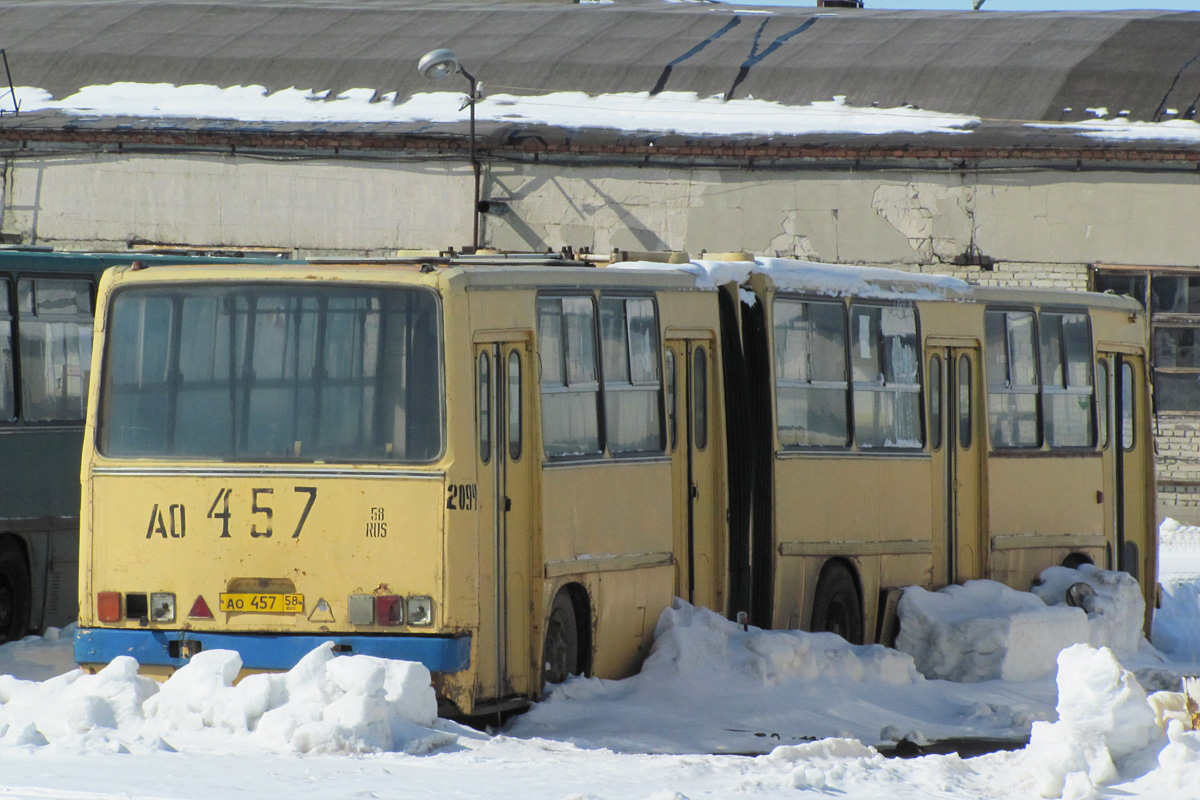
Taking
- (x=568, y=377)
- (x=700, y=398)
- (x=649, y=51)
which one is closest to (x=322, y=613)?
(x=568, y=377)

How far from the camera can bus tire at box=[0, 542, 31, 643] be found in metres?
13.6

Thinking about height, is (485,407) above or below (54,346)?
below

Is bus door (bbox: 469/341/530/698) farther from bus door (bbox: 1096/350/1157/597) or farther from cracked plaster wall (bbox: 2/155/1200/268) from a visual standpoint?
cracked plaster wall (bbox: 2/155/1200/268)

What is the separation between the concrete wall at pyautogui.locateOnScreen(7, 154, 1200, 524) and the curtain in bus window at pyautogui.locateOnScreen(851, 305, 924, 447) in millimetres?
12234

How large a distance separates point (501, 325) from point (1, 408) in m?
4.78

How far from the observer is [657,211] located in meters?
27.7

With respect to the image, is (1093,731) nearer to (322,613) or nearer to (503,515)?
(503,515)

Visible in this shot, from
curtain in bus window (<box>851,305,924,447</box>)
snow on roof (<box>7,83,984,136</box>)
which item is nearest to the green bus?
curtain in bus window (<box>851,305,924,447</box>)

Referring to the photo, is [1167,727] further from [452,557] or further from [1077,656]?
[452,557]

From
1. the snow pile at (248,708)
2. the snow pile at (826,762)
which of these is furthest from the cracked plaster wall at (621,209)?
the snow pile at (248,708)

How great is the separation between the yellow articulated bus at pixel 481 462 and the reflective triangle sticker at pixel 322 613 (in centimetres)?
2

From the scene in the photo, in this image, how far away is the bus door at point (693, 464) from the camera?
12.4 meters

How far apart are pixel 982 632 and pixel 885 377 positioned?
2011 mm

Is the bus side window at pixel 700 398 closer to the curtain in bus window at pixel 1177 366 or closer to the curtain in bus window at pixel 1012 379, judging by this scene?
the curtain in bus window at pixel 1012 379
